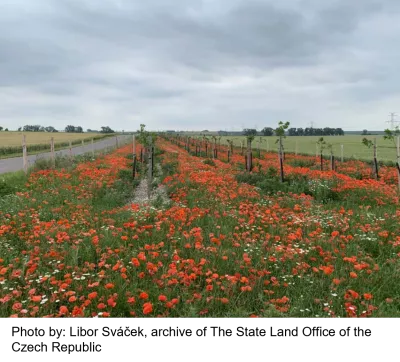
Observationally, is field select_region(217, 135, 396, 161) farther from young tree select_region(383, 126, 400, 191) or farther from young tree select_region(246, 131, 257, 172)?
young tree select_region(383, 126, 400, 191)

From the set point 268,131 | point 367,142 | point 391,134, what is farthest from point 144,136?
point 367,142

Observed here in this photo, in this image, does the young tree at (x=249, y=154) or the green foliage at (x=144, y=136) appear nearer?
the green foliage at (x=144, y=136)

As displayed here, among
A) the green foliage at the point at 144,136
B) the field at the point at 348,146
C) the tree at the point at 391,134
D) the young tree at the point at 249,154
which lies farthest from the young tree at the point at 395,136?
the green foliage at the point at 144,136

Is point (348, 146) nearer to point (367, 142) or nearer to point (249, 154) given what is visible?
point (367, 142)

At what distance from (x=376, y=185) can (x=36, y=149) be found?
83.3 feet

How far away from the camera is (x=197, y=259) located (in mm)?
4039

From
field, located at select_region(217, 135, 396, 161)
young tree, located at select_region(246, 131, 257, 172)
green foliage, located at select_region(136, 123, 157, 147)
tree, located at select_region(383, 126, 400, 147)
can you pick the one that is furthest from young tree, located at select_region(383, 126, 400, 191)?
green foliage, located at select_region(136, 123, 157, 147)

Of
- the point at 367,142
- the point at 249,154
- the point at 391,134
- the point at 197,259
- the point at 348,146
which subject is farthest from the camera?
the point at 348,146

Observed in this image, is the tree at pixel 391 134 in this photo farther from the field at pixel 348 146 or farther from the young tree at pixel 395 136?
the field at pixel 348 146

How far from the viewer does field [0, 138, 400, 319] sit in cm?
296

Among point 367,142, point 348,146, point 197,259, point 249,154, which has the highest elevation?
point 348,146

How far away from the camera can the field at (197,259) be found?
2.96m

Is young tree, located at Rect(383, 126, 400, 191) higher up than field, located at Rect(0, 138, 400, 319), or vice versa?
young tree, located at Rect(383, 126, 400, 191)
